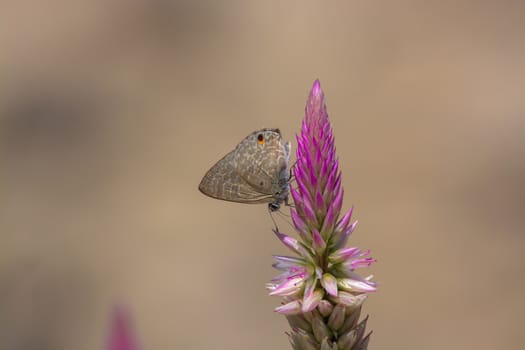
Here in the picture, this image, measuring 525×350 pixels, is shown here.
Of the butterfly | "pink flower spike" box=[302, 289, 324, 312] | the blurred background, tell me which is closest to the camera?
"pink flower spike" box=[302, 289, 324, 312]

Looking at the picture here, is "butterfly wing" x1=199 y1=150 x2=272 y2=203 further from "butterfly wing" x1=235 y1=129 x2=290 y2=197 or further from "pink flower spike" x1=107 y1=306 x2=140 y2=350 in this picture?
"pink flower spike" x1=107 y1=306 x2=140 y2=350

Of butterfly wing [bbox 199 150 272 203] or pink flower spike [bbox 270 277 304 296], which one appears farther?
butterfly wing [bbox 199 150 272 203]

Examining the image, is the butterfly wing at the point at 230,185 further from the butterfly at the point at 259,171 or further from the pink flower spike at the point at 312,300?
the pink flower spike at the point at 312,300

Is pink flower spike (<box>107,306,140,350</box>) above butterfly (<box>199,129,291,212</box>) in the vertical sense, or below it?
below

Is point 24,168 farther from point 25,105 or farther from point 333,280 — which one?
point 333,280

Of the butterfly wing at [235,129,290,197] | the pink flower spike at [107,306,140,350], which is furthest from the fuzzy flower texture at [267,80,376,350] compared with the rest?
the pink flower spike at [107,306,140,350]

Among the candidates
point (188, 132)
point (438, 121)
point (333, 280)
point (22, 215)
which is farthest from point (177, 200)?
point (333, 280)

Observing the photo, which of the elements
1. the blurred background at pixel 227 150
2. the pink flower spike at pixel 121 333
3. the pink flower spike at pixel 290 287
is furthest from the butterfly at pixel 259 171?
the blurred background at pixel 227 150

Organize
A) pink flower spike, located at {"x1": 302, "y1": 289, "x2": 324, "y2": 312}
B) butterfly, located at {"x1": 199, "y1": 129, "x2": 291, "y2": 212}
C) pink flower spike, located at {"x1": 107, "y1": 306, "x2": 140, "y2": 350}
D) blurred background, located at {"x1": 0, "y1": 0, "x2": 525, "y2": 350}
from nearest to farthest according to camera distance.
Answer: pink flower spike, located at {"x1": 107, "y1": 306, "x2": 140, "y2": 350} → pink flower spike, located at {"x1": 302, "y1": 289, "x2": 324, "y2": 312} → butterfly, located at {"x1": 199, "y1": 129, "x2": 291, "y2": 212} → blurred background, located at {"x1": 0, "y1": 0, "x2": 525, "y2": 350}
